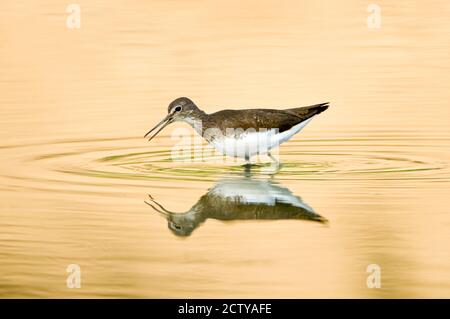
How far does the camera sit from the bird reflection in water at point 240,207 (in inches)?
485

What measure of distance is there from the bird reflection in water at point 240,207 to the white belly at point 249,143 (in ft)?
4.37

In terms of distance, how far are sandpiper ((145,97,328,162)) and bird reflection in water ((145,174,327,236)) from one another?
1401 mm

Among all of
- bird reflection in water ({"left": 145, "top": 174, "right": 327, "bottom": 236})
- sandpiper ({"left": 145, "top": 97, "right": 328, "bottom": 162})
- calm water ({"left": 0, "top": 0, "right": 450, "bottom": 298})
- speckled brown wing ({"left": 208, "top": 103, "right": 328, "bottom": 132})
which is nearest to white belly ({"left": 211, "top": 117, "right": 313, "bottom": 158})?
sandpiper ({"left": 145, "top": 97, "right": 328, "bottom": 162})

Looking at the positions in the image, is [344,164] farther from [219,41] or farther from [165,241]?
[219,41]

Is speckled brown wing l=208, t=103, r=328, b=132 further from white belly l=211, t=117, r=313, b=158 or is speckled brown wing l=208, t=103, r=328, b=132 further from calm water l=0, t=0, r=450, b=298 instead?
calm water l=0, t=0, r=450, b=298

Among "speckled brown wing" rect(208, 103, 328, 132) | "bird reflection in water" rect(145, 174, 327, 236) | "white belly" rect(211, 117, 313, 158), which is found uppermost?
"speckled brown wing" rect(208, 103, 328, 132)

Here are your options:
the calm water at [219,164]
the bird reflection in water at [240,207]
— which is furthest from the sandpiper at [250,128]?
the bird reflection in water at [240,207]

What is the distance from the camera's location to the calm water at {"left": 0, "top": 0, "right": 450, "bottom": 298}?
417 inches

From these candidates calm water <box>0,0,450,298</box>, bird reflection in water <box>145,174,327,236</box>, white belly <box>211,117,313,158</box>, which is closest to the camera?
calm water <box>0,0,450,298</box>

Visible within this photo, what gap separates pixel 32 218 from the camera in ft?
41.6

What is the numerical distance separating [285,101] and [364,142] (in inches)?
112

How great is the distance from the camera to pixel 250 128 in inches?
612

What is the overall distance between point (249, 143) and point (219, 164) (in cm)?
73

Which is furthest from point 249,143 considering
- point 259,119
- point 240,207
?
point 240,207
